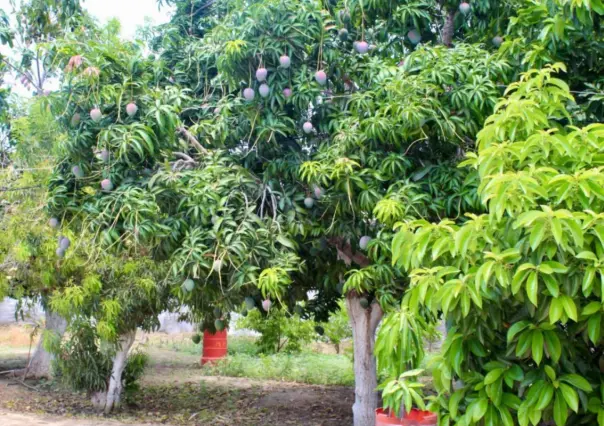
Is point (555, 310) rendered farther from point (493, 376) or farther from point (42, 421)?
point (42, 421)

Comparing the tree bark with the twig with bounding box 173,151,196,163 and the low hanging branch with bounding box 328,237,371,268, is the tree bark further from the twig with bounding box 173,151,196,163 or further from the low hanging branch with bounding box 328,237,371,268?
the twig with bounding box 173,151,196,163

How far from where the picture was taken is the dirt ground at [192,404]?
316 inches

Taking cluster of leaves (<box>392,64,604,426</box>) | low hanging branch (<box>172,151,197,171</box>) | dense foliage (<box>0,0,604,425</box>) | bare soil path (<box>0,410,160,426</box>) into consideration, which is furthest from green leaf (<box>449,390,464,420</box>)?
bare soil path (<box>0,410,160,426</box>)

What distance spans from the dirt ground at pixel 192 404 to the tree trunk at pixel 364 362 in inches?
49.5

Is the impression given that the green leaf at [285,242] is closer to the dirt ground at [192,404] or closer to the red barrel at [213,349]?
the dirt ground at [192,404]

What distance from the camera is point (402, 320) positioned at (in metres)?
2.67

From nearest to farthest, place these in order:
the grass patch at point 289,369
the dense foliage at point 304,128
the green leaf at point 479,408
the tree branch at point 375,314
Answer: the green leaf at point 479,408
the dense foliage at point 304,128
the tree branch at point 375,314
the grass patch at point 289,369

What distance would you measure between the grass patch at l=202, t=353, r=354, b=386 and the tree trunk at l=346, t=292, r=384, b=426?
415 cm

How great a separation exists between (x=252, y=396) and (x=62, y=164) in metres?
5.48

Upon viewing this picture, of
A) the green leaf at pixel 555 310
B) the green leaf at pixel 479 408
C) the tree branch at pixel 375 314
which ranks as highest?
the tree branch at pixel 375 314

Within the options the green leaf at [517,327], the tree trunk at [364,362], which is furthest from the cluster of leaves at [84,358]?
the green leaf at [517,327]

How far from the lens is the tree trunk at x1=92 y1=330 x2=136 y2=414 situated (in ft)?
27.7

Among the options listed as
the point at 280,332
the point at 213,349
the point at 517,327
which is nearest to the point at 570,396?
the point at 517,327

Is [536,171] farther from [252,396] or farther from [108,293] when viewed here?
[252,396]
